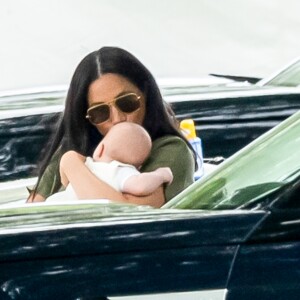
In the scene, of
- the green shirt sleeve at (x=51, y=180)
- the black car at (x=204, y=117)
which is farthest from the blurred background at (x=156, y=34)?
the green shirt sleeve at (x=51, y=180)

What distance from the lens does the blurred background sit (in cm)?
602

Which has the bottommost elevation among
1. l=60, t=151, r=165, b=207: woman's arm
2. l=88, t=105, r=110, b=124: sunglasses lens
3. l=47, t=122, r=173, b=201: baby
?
l=60, t=151, r=165, b=207: woman's arm

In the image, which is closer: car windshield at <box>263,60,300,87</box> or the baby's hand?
the baby's hand

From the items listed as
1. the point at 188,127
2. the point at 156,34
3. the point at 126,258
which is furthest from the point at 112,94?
the point at 156,34

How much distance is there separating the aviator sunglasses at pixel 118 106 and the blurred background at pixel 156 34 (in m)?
2.41

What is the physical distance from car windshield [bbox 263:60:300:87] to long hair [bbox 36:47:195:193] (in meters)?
1.62

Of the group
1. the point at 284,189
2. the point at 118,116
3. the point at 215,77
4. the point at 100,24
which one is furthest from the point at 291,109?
the point at 284,189

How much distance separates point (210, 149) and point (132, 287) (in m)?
2.64

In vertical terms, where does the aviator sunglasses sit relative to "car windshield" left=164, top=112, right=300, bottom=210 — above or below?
below

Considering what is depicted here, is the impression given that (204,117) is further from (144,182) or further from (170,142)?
(144,182)

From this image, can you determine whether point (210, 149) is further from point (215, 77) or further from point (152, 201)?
point (152, 201)

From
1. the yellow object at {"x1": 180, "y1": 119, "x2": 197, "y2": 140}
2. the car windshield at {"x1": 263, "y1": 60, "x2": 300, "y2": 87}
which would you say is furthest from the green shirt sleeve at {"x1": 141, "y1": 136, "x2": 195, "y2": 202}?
the car windshield at {"x1": 263, "y1": 60, "x2": 300, "y2": 87}

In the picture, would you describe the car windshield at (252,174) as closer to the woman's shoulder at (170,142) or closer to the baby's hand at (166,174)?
the baby's hand at (166,174)

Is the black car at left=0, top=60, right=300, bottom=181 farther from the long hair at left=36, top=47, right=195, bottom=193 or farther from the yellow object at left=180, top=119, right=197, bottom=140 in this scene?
the long hair at left=36, top=47, right=195, bottom=193
